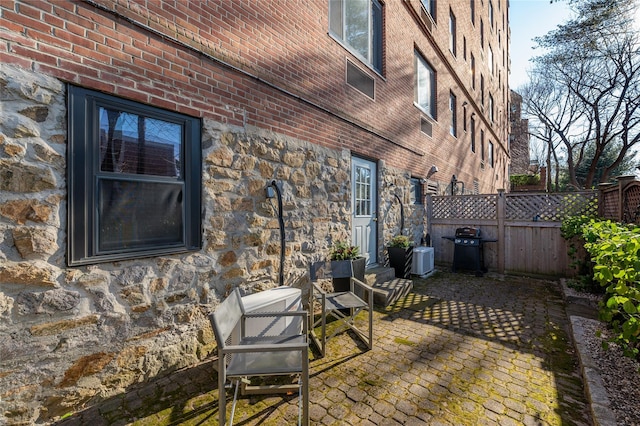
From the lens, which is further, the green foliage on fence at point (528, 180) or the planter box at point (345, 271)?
the green foliage on fence at point (528, 180)

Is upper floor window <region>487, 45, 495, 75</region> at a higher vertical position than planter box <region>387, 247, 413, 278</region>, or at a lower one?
higher

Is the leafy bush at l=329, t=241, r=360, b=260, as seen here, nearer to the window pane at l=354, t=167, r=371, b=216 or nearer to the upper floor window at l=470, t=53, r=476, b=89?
the window pane at l=354, t=167, r=371, b=216

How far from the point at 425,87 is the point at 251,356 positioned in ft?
29.1

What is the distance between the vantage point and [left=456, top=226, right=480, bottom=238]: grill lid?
277 inches

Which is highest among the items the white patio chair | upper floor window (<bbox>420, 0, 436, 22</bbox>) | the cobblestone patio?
upper floor window (<bbox>420, 0, 436, 22</bbox>)

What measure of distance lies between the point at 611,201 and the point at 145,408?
7.81 metres

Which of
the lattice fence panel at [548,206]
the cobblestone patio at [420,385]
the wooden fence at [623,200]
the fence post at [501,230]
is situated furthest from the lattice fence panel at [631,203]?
the fence post at [501,230]

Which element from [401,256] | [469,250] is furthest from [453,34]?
[401,256]

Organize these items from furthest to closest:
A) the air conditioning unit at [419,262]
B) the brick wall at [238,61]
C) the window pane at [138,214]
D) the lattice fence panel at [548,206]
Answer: the air conditioning unit at [419,262] < the lattice fence panel at [548,206] < the window pane at [138,214] < the brick wall at [238,61]

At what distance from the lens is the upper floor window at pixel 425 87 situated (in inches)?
317

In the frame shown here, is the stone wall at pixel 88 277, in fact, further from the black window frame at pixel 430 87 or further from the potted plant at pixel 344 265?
the black window frame at pixel 430 87

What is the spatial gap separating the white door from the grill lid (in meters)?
2.62

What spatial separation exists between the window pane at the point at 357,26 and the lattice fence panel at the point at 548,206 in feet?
16.4

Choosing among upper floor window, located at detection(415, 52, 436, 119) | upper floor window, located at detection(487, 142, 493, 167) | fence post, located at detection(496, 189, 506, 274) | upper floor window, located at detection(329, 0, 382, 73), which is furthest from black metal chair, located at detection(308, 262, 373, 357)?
upper floor window, located at detection(487, 142, 493, 167)
